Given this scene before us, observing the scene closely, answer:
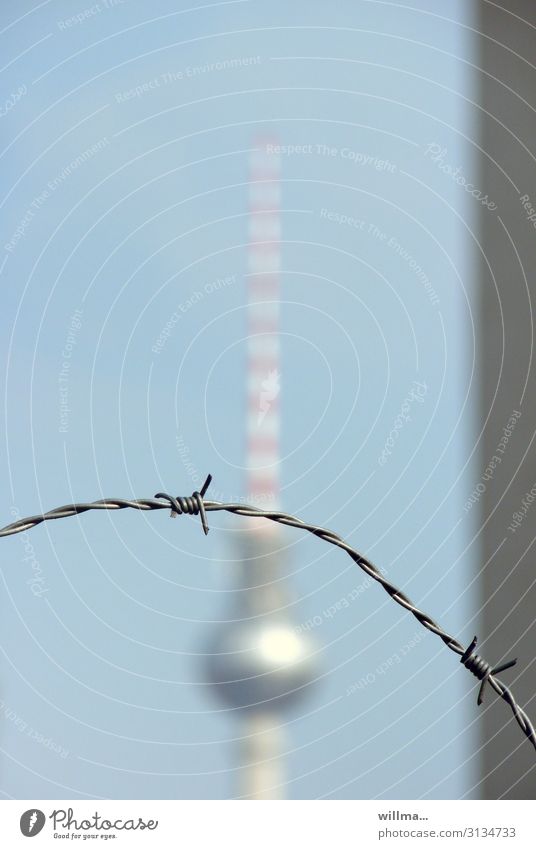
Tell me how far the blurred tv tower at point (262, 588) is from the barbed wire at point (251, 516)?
15cm

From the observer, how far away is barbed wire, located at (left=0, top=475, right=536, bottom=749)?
1.66 feet

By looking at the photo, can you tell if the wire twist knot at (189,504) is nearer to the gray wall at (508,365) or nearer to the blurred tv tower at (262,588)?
the blurred tv tower at (262,588)

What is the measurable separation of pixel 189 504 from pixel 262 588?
2141 mm

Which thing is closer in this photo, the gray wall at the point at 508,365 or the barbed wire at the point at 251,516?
the barbed wire at the point at 251,516

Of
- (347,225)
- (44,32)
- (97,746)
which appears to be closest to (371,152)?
(347,225)

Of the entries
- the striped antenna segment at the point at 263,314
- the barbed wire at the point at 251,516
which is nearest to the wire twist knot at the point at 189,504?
the barbed wire at the point at 251,516

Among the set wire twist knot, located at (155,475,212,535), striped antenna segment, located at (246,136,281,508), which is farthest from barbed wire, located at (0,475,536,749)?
striped antenna segment, located at (246,136,281,508)

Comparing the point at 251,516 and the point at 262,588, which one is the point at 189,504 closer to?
the point at 251,516

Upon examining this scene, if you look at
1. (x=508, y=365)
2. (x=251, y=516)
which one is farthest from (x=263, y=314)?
(x=251, y=516)

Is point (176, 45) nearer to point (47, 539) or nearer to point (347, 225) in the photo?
point (347, 225)

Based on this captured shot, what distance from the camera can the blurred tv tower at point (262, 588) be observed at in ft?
4.30

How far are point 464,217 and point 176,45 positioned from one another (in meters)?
0.45

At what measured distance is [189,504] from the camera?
0.52 m

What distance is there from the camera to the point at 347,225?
1360mm
